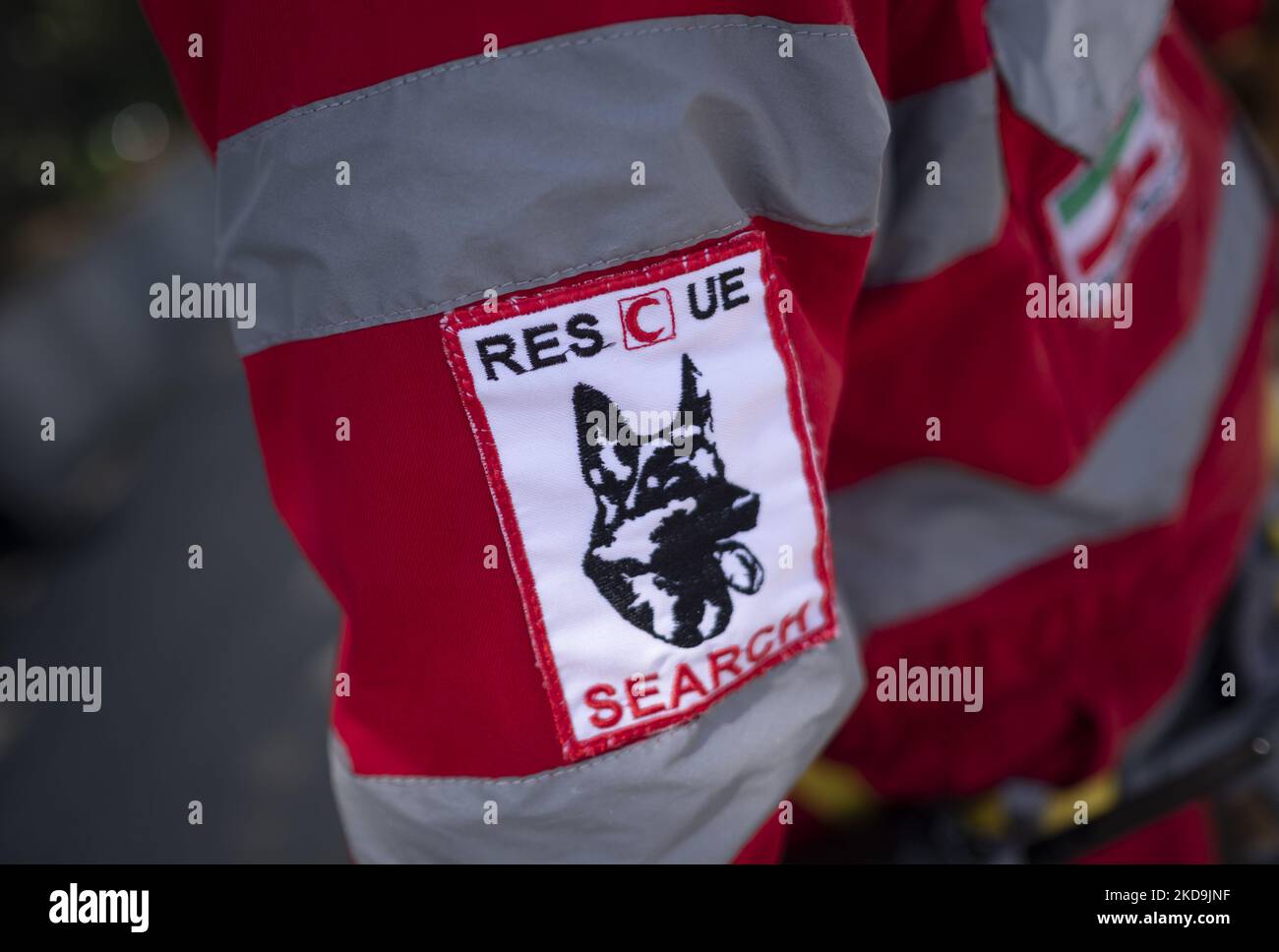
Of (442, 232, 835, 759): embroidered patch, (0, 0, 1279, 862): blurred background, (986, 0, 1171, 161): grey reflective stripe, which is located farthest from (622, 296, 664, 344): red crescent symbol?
(0, 0, 1279, 862): blurred background

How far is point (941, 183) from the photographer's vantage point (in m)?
0.59

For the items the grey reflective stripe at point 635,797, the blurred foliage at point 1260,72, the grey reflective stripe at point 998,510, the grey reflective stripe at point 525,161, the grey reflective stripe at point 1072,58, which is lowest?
the grey reflective stripe at point 635,797

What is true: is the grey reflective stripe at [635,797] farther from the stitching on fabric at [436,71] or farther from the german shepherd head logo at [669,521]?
the stitching on fabric at [436,71]

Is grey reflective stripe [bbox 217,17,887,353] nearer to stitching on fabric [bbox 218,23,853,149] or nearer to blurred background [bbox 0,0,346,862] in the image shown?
stitching on fabric [bbox 218,23,853,149]

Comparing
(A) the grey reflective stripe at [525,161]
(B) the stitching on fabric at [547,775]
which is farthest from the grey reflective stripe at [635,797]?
(A) the grey reflective stripe at [525,161]

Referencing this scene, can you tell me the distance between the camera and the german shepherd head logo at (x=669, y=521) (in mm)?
508

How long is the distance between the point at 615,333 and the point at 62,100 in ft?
7.72

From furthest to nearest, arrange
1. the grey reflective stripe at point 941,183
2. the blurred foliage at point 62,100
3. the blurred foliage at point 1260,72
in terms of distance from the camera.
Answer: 1. the blurred foliage at point 62,100
2. the blurred foliage at point 1260,72
3. the grey reflective stripe at point 941,183

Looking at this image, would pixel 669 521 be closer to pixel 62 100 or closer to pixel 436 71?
pixel 436 71

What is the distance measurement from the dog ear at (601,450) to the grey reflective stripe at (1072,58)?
0.31 meters

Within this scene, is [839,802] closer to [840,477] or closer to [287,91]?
[840,477]

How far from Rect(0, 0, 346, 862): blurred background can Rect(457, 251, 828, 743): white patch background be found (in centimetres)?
112

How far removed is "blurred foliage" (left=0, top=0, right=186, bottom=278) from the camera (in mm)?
2195
